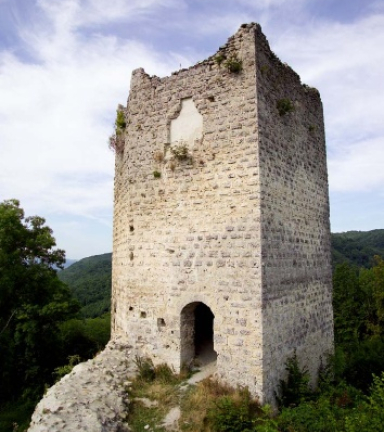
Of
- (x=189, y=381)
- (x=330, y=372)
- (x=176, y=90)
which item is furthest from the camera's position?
(x=330, y=372)

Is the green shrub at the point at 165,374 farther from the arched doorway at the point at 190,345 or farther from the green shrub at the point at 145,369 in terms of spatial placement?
the arched doorway at the point at 190,345

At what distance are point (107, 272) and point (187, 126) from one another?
74.7 metres

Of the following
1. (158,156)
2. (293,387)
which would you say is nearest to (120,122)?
(158,156)

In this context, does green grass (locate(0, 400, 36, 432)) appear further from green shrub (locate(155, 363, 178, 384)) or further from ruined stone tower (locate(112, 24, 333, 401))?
green shrub (locate(155, 363, 178, 384))

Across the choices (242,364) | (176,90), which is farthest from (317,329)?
(176,90)

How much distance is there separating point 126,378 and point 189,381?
1230 millimetres

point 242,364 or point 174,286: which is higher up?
point 174,286

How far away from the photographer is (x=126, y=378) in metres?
7.35

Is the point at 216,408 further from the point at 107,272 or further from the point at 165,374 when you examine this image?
the point at 107,272

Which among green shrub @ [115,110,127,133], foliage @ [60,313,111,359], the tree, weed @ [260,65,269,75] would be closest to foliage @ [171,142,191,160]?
weed @ [260,65,269,75]

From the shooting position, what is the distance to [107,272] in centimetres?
7938

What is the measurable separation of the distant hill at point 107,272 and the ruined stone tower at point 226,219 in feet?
122

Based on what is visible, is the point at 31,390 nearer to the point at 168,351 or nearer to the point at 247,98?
the point at 168,351

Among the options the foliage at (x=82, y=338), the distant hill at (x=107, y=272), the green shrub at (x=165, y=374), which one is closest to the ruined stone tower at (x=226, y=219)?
the green shrub at (x=165, y=374)
